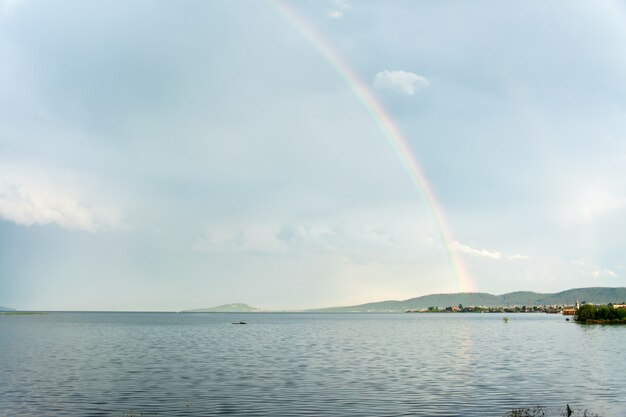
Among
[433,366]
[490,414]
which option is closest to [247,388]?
[490,414]

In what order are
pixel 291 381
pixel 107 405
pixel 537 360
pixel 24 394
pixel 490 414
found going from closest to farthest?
pixel 490 414, pixel 107 405, pixel 24 394, pixel 291 381, pixel 537 360

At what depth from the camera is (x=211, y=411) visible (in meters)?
42.1

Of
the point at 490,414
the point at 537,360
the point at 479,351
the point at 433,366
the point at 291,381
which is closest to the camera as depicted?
the point at 490,414

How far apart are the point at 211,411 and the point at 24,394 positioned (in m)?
19.3

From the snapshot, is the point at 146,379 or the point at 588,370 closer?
the point at 146,379

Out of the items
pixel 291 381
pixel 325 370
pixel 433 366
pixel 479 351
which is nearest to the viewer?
pixel 291 381

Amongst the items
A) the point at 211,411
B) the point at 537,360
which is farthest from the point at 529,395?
the point at 537,360

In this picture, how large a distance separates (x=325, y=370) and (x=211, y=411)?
89.0ft

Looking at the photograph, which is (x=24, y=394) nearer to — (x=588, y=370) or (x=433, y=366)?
(x=433, y=366)

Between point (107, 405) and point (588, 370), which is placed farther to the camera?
point (588, 370)

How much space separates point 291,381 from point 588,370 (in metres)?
37.2

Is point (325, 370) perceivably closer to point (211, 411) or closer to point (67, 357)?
point (211, 411)

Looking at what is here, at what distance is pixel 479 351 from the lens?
97.6 meters

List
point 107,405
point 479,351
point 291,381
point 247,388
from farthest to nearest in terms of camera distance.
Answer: point 479,351 → point 291,381 → point 247,388 → point 107,405
